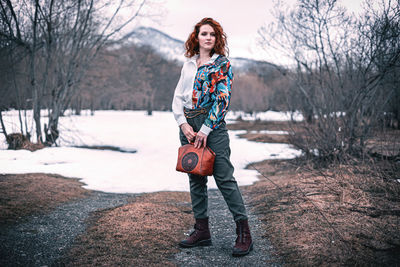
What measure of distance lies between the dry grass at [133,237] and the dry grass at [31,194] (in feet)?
2.42

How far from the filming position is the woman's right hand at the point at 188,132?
2643mm

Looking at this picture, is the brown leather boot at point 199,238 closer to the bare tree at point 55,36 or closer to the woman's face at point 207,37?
the woman's face at point 207,37

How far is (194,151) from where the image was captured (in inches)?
102

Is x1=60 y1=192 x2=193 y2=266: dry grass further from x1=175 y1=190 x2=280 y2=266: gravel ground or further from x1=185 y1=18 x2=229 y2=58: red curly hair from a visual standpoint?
x1=185 y1=18 x2=229 y2=58: red curly hair

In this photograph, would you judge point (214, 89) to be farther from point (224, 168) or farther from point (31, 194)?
point (31, 194)

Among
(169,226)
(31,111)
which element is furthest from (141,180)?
(31,111)

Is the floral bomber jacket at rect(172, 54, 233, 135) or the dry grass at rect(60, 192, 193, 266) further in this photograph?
the floral bomber jacket at rect(172, 54, 233, 135)

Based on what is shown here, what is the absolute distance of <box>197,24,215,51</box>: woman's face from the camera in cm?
271

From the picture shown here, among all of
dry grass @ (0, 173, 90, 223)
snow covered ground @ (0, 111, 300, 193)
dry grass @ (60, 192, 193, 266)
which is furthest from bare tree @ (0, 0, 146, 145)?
dry grass @ (60, 192, 193, 266)

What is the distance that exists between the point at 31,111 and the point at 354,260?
989cm

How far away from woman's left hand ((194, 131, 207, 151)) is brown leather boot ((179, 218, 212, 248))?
28.0 inches

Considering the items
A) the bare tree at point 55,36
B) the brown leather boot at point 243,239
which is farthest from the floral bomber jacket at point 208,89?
the bare tree at point 55,36

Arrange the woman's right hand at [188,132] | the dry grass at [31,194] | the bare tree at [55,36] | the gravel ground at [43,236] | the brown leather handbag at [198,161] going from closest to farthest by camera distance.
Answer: the gravel ground at [43,236]
the brown leather handbag at [198,161]
the woman's right hand at [188,132]
the dry grass at [31,194]
the bare tree at [55,36]

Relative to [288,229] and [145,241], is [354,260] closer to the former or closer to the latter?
[288,229]
